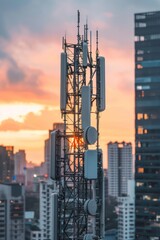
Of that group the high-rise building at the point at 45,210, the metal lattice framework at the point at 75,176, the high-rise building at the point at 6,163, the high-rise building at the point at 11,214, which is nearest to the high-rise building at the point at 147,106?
the high-rise building at the point at 45,210

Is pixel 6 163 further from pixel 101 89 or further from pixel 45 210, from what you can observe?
pixel 101 89

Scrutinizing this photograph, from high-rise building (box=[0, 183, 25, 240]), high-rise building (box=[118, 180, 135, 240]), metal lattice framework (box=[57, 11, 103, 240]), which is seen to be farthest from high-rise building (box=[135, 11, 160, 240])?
metal lattice framework (box=[57, 11, 103, 240])

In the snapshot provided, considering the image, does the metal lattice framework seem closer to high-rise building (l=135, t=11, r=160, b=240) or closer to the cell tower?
the cell tower

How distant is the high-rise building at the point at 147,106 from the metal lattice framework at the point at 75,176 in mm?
65579

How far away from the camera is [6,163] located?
182m

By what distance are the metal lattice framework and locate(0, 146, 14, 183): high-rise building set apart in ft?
501

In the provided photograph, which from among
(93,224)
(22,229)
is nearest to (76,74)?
(93,224)

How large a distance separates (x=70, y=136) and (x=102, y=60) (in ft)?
6.71

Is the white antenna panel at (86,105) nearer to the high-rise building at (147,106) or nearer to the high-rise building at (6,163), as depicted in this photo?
the high-rise building at (147,106)

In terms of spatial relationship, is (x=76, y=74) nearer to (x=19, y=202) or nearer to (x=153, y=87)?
(x=153, y=87)

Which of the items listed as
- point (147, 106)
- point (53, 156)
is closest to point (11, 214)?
point (147, 106)

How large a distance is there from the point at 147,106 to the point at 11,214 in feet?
87.3

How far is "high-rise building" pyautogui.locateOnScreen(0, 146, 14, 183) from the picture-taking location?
17139cm

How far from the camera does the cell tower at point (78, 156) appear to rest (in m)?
14.0
